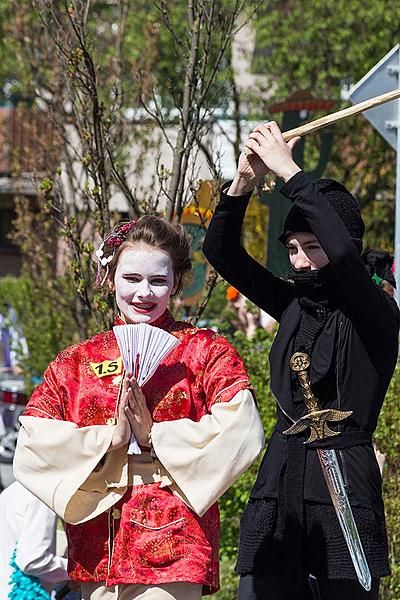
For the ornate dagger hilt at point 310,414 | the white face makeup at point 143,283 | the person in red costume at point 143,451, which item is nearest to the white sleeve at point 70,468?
the person in red costume at point 143,451

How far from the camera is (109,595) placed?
3.40 meters

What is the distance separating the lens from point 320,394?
3.41 m

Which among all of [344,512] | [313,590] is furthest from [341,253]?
[313,590]

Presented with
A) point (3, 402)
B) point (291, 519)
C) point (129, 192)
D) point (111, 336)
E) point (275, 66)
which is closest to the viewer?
point (291, 519)

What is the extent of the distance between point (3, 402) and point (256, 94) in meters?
5.51

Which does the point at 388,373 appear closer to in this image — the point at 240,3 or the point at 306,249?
the point at 306,249

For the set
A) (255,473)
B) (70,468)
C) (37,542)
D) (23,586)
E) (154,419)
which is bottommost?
(23,586)

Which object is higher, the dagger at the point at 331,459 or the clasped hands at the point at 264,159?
the clasped hands at the point at 264,159

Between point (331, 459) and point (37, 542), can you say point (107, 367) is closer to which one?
point (331, 459)

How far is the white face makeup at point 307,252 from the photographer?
3.46 meters

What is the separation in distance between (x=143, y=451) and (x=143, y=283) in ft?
1.59

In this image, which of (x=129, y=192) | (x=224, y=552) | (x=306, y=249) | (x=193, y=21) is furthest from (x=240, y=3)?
(x=224, y=552)

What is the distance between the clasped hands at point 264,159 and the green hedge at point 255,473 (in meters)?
1.85

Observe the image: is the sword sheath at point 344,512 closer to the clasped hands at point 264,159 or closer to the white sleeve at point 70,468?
the white sleeve at point 70,468
